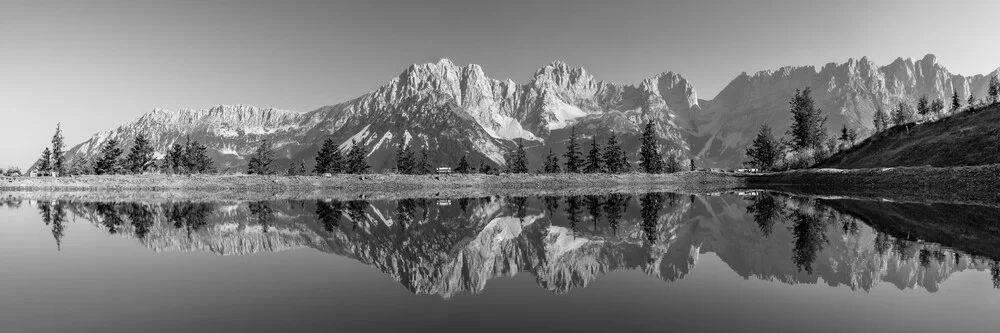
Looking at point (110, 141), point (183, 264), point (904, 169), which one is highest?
point (110, 141)

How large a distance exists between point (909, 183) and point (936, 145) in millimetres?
16322

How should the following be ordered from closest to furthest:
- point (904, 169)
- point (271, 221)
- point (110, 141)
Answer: point (271, 221) < point (904, 169) < point (110, 141)

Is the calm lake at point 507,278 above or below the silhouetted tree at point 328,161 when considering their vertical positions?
below

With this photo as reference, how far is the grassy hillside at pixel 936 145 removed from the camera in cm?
6850

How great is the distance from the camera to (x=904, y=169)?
71.7m

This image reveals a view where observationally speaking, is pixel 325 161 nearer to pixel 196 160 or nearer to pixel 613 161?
pixel 196 160

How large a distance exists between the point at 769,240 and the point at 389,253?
17.1 m

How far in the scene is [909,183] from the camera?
68.3 meters

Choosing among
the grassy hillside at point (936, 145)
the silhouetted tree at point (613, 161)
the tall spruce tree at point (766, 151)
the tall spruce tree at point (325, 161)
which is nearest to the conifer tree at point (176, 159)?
the tall spruce tree at point (325, 161)

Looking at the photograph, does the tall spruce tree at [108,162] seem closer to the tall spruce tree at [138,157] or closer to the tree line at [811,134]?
the tall spruce tree at [138,157]

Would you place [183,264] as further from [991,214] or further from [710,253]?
[991,214]

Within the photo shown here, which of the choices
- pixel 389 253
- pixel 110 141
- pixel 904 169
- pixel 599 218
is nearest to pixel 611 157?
pixel 904 169

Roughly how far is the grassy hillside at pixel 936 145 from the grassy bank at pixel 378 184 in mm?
24069

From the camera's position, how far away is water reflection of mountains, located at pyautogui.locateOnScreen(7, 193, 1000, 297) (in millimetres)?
15344
